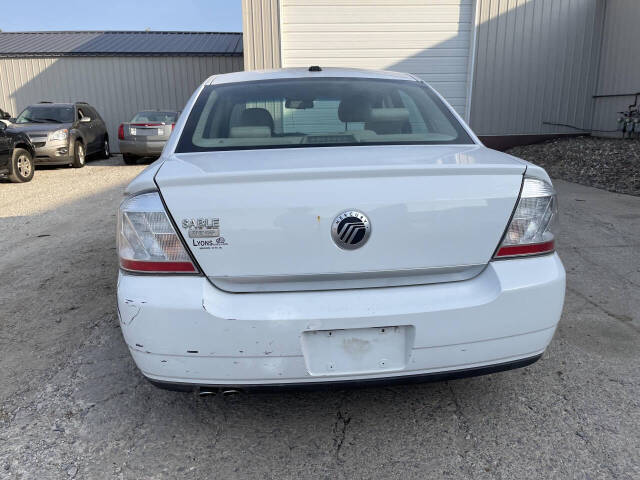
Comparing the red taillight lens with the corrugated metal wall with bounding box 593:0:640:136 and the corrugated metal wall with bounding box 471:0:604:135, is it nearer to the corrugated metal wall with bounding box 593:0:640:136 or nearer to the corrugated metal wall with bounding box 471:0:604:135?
the corrugated metal wall with bounding box 471:0:604:135

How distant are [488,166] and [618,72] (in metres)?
12.5

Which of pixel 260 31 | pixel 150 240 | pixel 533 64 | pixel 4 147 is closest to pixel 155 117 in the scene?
pixel 260 31

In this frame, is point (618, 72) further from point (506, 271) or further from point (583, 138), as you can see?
point (506, 271)

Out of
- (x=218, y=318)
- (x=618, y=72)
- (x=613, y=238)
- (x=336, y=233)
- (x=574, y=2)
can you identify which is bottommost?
(x=613, y=238)

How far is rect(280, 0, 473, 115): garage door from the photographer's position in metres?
11.2

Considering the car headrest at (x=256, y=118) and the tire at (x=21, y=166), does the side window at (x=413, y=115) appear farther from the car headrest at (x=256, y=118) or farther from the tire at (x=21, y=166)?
the tire at (x=21, y=166)

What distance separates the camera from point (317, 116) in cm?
268

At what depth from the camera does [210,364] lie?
5.94ft

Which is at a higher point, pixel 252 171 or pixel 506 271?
pixel 252 171

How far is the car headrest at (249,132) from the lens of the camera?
2.51 m

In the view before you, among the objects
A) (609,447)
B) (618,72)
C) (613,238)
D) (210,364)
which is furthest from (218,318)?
(618,72)

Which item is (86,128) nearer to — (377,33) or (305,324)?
(377,33)

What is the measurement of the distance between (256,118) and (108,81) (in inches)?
621

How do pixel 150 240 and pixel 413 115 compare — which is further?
pixel 413 115
